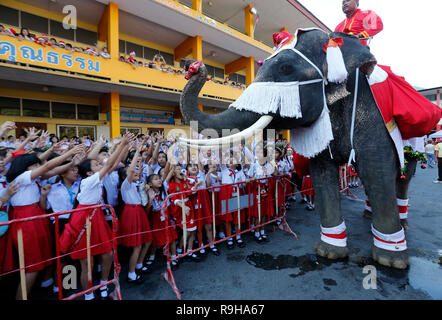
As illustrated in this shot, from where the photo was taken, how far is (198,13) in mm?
11016

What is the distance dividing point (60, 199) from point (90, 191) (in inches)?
21.0

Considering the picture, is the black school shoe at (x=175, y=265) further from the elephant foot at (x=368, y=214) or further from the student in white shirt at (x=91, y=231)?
the elephant foot at (x=368, y=214)

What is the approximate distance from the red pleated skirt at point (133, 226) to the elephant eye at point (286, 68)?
2266 mm

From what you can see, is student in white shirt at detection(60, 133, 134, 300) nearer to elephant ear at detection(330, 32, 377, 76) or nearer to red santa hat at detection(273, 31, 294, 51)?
red santa hat at detection(273, 31, 294, 51)

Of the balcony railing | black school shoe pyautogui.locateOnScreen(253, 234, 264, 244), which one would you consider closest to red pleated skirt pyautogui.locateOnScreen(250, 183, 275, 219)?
black school shoe pyautogui.locateOnScreen(253, 234, 264, 244)

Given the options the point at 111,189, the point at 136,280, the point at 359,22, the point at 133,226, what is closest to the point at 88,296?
the point at 136,280

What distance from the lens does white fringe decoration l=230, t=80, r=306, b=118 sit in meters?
2.12

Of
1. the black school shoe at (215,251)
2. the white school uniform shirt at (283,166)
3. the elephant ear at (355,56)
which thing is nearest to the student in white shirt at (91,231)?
the black school shoe at (215,251)

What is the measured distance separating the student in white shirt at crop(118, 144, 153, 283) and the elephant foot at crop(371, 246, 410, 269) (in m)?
→ 2.61

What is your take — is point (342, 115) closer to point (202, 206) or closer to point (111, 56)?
point (202, 206)

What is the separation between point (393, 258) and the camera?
7.59 ft

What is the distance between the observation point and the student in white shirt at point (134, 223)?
2.53m

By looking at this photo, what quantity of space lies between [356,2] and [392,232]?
2.86 m
